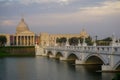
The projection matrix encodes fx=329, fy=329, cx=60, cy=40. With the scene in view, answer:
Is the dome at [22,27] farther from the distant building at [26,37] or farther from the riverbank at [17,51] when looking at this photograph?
the riverbank at [17,51]

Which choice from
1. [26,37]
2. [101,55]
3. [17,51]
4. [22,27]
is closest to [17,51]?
[17,51]

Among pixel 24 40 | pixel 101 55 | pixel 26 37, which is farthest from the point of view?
pixel 24 40

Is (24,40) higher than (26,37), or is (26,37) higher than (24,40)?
(26,37)

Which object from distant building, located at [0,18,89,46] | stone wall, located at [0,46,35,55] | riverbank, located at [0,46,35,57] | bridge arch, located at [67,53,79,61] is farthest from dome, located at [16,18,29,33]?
bridge arch, located at [67,53,79,61]

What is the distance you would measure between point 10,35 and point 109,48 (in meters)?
128

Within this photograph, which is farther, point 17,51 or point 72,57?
point 17,51

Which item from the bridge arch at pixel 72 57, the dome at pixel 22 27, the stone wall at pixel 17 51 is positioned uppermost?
the dome at pixel 22 27

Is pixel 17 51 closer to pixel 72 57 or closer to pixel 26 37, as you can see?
pixel 72 57

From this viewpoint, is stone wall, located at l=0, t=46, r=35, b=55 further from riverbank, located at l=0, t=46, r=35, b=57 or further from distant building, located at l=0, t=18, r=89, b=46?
distant building, located at l=0, t=18, r=89, b=46

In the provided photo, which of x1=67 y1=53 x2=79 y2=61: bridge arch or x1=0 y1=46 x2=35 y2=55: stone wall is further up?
x1=0 y1=46 x2=35 y2=55: stone wall

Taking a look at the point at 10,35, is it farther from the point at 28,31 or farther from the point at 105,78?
the point at 105,78

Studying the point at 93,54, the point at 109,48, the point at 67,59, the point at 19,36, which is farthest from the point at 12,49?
the point at 109,48

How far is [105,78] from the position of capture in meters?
36.4

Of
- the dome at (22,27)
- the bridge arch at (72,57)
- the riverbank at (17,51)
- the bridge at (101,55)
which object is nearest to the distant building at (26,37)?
the dome at (22,27)
